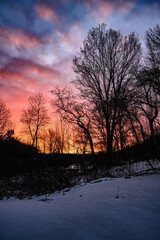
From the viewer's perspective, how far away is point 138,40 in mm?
12344

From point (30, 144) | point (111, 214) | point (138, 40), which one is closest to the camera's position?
point (111, 214)

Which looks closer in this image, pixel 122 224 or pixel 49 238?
pixel 49 238

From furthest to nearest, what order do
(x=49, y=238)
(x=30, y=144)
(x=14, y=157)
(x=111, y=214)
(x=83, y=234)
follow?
(x=30, y=144) < (x=14, y=157) < (x=111, y=214) < (x=83, y=234) < (x=49, y=238)

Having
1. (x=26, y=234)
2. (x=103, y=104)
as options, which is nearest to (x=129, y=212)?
(x=26, y=234)

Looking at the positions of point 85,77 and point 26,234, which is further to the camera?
point 85,77

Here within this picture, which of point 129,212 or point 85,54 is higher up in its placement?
point 85,54

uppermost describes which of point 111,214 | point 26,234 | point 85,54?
point 85,54

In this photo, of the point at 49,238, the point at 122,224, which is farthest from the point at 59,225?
the point at 122,224

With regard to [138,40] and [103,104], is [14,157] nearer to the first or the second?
[103,104]

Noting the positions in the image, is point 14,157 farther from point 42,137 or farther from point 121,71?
point 121,71

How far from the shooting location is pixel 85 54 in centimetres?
1302

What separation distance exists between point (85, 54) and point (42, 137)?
13.8 m

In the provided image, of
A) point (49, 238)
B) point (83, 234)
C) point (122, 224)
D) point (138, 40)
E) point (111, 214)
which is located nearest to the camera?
point (49, 238)

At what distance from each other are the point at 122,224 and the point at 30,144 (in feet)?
65.6
